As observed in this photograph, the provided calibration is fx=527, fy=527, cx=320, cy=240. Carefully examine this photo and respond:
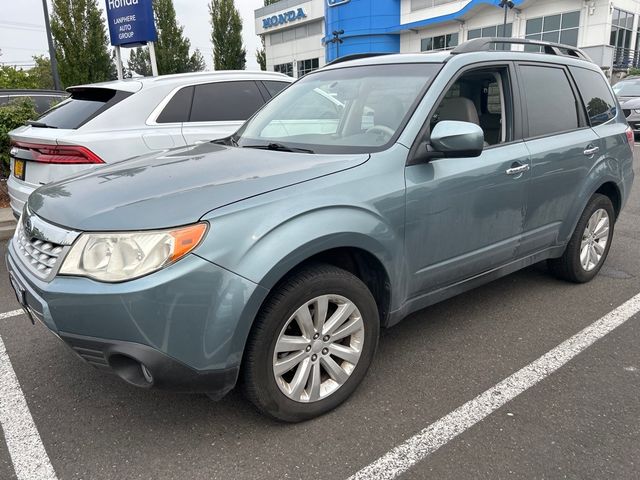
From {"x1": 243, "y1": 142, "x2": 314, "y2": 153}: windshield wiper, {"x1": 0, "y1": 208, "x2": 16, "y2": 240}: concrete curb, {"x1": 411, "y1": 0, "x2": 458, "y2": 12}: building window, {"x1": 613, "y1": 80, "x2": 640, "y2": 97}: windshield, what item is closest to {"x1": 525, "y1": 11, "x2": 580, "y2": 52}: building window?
{"x1": 411, "y1": 0, "x2": 458, "y2": 12}: building window

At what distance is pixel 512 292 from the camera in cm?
412

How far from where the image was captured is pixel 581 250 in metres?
4.11

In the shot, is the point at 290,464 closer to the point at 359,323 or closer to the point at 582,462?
the point at 359,323

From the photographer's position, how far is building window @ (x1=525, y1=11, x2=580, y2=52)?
109 feet

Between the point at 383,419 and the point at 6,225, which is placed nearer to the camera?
the point at 383,419

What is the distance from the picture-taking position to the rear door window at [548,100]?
351 centimetres

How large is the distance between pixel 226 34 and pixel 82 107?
42.7 m

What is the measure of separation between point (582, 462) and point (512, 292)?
2.01 metres

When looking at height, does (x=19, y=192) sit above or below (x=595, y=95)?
below

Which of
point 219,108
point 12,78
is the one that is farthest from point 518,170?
point 12,78

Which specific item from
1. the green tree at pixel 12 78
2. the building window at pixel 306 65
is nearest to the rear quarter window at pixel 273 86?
the green tree at pixel 12 78

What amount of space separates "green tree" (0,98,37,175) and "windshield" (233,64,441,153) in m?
5.11

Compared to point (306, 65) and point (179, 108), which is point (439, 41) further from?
point (179, 108)

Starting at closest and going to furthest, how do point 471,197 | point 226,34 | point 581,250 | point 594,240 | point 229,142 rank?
point 471,197 → point 229,142 → point 581,250 → point 594,240 → point 226,34
